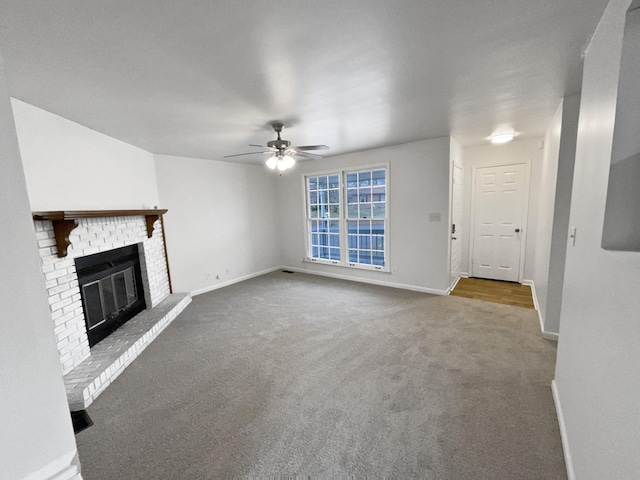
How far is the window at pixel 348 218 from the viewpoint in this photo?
480 cm

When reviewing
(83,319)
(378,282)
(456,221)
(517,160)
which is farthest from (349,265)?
(83,319)

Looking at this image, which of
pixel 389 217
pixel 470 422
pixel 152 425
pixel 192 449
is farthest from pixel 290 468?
pixel 389 217

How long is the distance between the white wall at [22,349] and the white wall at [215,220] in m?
4.05

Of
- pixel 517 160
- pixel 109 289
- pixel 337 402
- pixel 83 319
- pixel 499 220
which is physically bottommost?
pixel 337 402

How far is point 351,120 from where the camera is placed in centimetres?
297

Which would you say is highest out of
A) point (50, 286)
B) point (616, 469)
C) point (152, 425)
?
point (50, 286)

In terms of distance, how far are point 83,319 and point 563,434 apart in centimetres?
389

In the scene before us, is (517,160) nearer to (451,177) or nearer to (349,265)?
(451,177)

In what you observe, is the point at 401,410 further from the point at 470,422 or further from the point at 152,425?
the point at 152,425

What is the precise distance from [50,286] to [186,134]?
6.62 ft

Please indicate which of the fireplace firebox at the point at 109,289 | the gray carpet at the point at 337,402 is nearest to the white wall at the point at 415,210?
the gray carpet at the point at 337,402

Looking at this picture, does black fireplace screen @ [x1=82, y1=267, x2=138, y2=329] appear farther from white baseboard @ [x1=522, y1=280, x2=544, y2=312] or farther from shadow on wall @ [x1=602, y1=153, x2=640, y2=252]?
white baseboard @ [x1=522, y1=280, x2=544, y2=312]

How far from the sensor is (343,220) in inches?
206

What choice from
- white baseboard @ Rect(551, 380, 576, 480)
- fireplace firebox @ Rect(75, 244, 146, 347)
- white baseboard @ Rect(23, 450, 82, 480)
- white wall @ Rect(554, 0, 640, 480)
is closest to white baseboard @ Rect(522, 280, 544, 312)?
white baseboard @ Rect(551, 380, 576, 480)
